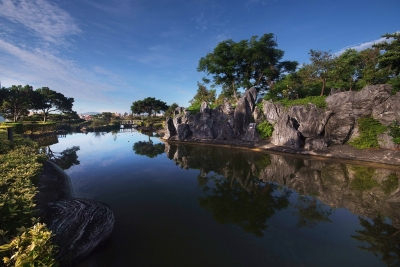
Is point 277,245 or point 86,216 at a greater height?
point 86,216

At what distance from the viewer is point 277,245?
5.09m

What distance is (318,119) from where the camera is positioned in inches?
716

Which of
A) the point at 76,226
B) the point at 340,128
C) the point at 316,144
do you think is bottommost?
the point at 76,226

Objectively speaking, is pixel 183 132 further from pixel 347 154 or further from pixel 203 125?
pixel 347 154

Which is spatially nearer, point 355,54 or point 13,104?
point 355,54

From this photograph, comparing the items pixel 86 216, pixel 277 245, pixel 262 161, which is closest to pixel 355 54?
pixel 262 161

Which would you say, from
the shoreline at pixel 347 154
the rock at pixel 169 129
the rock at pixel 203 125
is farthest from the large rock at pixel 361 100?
the rock at pixel 169 129

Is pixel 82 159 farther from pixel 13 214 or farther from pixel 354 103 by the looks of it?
pixel 354 103

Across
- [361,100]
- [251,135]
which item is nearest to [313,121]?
[361,100]

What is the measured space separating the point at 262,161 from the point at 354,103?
454 inches

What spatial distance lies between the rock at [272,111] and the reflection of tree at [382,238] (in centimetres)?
1748

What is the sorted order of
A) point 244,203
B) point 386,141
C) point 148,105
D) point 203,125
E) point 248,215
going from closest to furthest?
point 248,215 → point 244,203 → point 386,141 → point 203,125 → point 148,105

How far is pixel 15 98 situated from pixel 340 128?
5278cm

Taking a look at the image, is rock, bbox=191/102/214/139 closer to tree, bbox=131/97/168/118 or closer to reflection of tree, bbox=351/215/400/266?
reflection of tree, bbox=351/215/400/266
